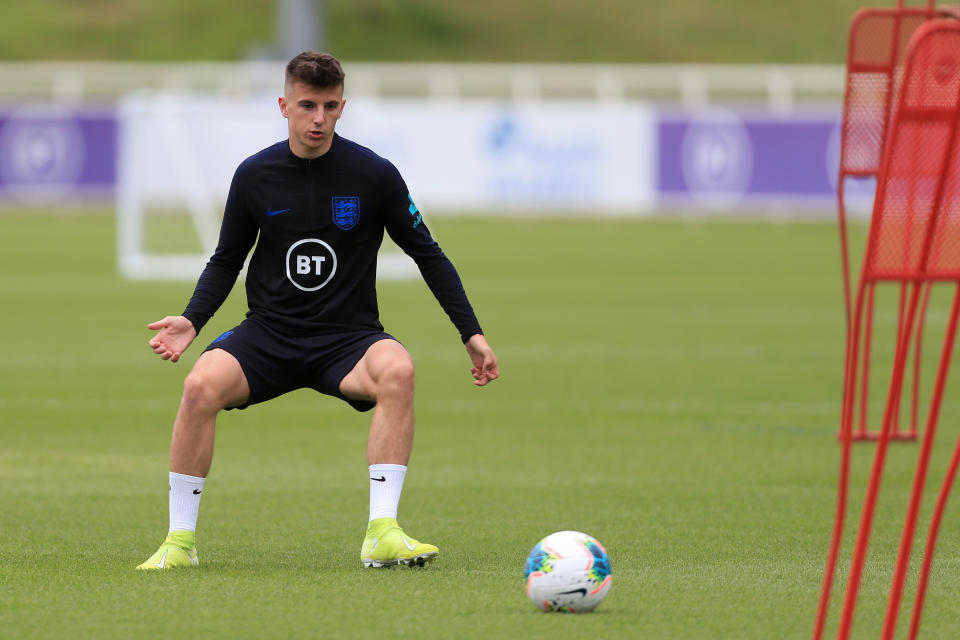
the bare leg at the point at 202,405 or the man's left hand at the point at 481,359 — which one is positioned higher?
the man's left hand at the point at 481,359

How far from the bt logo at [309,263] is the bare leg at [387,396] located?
1.19 ft

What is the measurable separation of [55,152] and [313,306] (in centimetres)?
2830

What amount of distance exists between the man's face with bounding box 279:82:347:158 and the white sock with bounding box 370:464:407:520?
1.22 meters

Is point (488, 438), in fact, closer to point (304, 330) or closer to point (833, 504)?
point (833, 504)

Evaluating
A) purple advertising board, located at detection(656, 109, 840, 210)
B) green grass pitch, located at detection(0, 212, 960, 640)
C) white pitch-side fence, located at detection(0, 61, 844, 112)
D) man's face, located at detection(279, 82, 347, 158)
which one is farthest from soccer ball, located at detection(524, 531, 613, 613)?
white pitch-side fence, located at detection(0, 61, 844, 112)

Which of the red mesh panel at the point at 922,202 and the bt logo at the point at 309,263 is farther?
the bt logo at the point at 309,263

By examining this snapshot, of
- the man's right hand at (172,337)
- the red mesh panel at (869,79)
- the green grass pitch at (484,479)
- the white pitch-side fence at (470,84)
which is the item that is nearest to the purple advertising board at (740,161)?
the white pitch-side fence at (470,84)

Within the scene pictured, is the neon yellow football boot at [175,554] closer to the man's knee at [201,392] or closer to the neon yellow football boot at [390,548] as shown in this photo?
the man's knee at [201,392]

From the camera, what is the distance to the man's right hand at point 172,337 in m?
6.40

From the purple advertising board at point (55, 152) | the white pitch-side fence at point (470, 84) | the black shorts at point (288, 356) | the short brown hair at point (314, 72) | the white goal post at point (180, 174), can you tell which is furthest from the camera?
the white pitch-side fence at point (470, 84)

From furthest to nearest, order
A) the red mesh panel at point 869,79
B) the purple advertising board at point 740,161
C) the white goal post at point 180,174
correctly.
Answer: the purple advertising board at point 740,161, the white goal post at point 180,174, the red mesh panel at point 869,79

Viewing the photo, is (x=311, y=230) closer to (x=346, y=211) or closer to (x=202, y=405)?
(x=346, y=211)

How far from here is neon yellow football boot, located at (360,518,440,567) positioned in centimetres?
631

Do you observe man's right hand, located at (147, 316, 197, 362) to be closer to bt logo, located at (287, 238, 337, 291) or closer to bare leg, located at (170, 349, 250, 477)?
bare leg, located at (170, 349, 250, 477)
